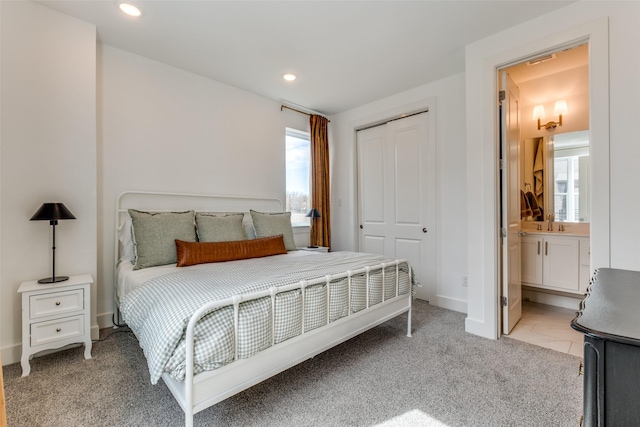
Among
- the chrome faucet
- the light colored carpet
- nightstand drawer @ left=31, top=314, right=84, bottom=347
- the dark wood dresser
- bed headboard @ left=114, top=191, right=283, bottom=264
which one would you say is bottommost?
the light colored carpet

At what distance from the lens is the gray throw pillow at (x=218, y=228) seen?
2.78 metres

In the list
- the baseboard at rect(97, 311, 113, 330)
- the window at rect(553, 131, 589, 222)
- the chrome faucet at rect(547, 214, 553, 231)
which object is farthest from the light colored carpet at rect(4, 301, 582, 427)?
the window at rect(553, 131, 589, 222)

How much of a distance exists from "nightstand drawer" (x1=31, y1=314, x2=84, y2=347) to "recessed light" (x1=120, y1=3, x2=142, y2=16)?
2272 mm

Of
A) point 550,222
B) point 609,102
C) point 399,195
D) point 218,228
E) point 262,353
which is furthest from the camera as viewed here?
point 399,195

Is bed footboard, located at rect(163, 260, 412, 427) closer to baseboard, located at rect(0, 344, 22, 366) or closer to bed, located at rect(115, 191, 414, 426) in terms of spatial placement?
bed, located at rect(115, 191, 414, 426)

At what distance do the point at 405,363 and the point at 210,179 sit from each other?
266 cm

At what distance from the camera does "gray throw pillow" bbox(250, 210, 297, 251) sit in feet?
10.5

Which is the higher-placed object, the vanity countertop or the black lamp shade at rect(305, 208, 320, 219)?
the black lamp shade at rect(305, 208, 320, 219)

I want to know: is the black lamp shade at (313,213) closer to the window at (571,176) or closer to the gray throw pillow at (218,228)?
the gray throw pillow at (218,228)

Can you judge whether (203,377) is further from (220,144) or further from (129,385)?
(220,144)

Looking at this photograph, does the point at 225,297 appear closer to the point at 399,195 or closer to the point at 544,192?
the point at 399,195

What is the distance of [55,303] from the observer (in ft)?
6.56

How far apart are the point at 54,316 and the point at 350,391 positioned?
205 cm

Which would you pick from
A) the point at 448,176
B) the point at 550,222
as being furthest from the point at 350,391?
the point at 550,222
